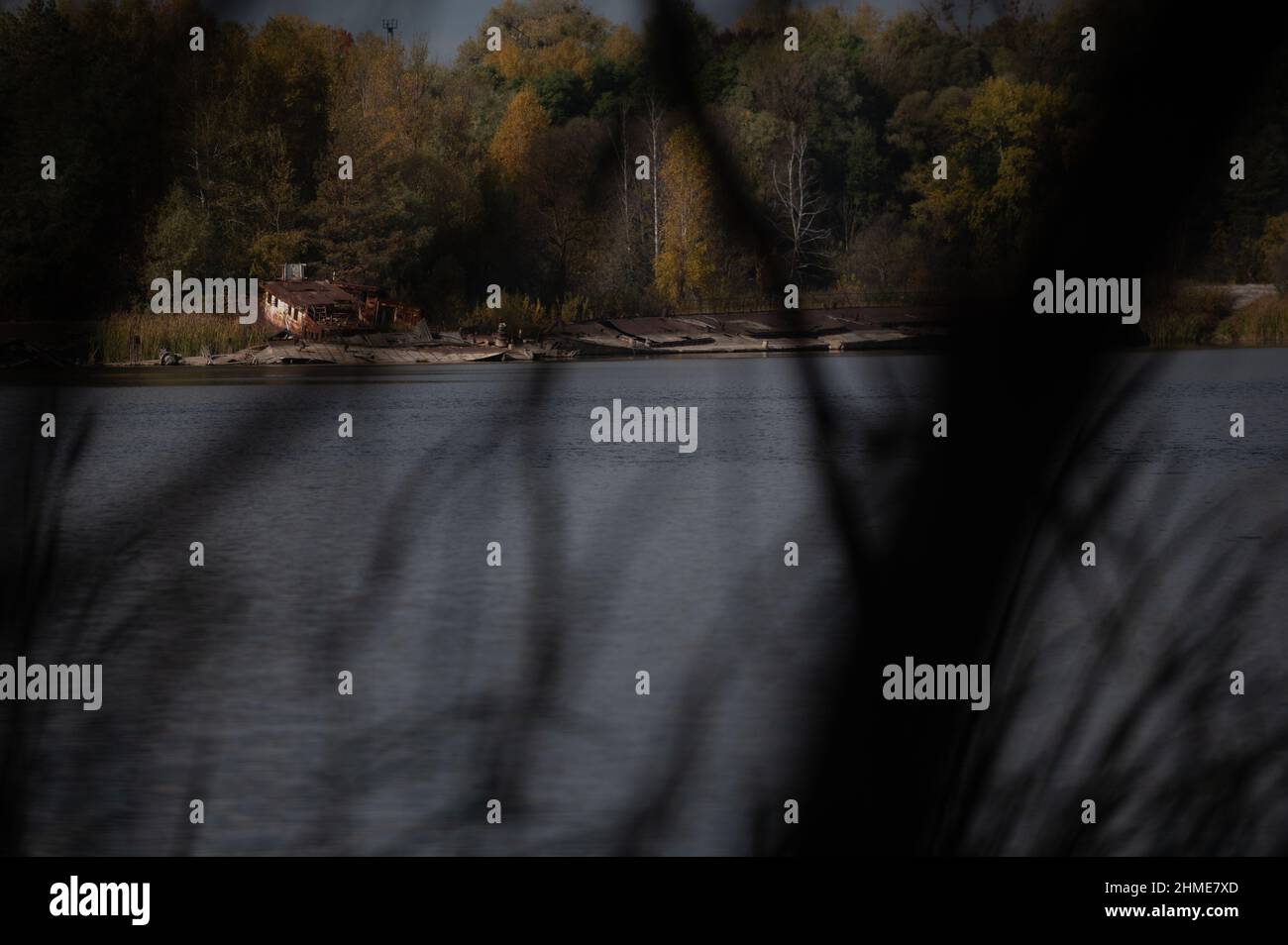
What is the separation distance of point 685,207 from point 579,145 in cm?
7

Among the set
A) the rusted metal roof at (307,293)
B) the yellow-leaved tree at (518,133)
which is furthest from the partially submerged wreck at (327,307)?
the yellow-leaved tree at (518,133)

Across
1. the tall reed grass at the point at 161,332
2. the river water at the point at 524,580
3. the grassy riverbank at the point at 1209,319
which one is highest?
the tall reed grass at the point at 161,332

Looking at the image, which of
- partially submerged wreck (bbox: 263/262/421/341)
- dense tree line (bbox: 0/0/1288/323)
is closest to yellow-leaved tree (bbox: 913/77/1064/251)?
dense tree line (bbox: 0/0/1288/323)

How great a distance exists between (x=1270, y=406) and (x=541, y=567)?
2.59 metres

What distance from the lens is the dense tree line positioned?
0.66 m

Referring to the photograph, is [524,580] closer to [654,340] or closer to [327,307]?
[327,307]

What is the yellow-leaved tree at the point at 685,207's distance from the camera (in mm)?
708

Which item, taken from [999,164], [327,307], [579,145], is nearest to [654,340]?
[327,307]

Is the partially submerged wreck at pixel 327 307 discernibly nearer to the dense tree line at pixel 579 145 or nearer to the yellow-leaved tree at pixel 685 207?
the dense tree line at pixel 579 145

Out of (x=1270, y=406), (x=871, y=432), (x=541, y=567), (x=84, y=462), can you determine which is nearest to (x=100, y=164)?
(x=84, y=462)

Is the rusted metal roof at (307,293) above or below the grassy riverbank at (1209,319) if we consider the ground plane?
above

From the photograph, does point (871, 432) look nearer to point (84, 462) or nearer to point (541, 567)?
point (541, 567)

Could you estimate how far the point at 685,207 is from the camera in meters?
0.71

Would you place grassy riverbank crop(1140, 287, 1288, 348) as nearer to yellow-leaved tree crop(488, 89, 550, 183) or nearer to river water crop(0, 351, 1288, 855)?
river water crop(0, 351, 1288, 855)
